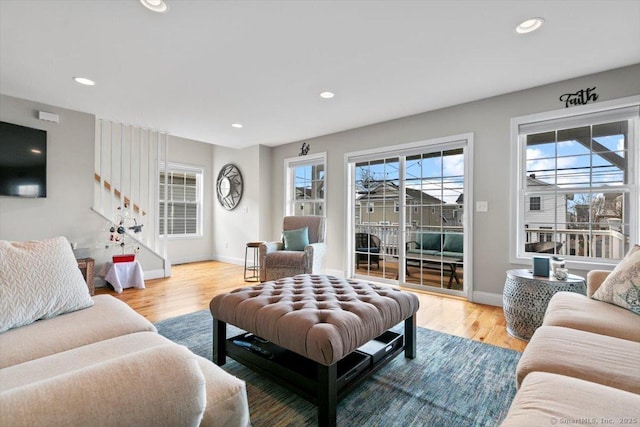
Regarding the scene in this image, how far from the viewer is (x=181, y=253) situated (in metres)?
5.99

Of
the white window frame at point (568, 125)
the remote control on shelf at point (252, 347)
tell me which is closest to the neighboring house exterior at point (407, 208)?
the white window frame at point (568, 125)

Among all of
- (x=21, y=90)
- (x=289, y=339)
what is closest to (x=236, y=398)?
(x=289, y=339)

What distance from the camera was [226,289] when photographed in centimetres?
395

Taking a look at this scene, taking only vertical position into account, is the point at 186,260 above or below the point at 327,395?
below

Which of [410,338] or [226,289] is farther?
[226,289]

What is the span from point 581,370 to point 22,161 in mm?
5213

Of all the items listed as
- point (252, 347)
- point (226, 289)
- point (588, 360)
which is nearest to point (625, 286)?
point (588, 360)

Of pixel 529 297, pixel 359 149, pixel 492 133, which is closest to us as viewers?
pixel 529 297

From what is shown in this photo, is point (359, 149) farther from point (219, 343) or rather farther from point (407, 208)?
point (219, 343)

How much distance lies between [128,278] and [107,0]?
3329mm

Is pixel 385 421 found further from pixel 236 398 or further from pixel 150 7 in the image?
pixel 150 7

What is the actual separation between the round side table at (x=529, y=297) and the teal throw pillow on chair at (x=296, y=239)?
2.55 metres

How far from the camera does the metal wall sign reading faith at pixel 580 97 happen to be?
282 centimetres

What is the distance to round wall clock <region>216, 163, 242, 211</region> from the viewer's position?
19.5ft
